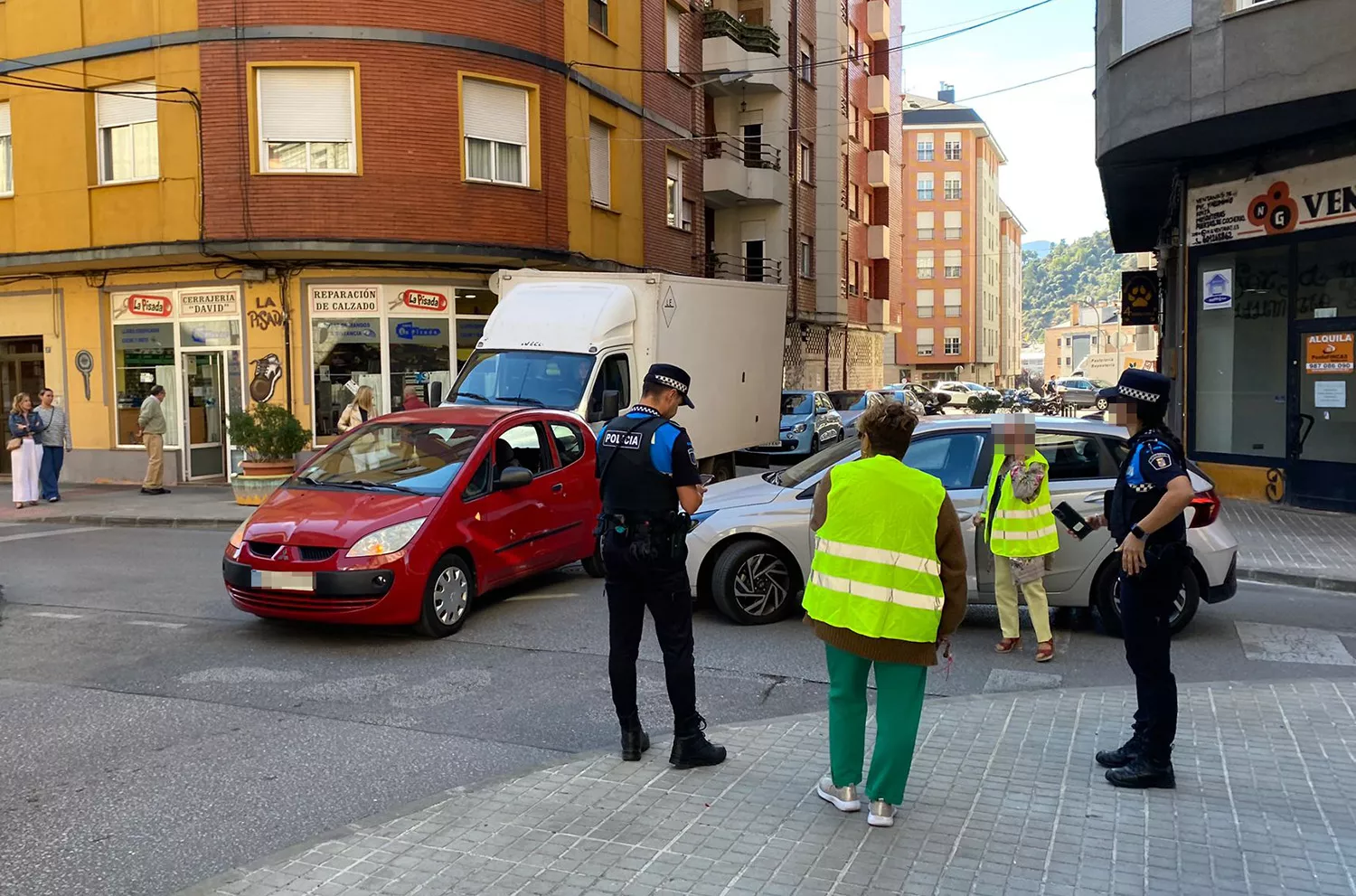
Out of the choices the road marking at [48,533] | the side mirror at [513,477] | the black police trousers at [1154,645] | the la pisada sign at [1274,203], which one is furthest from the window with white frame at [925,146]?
the black police trousers at [1154,645]

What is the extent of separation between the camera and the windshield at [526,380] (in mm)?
11891

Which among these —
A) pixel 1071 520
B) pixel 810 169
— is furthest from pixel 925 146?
pixel 1071 520

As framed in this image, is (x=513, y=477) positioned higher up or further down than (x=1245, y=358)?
further down

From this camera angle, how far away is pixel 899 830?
4.18 meters

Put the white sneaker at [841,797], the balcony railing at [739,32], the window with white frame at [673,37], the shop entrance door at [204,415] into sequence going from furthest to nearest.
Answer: the balcony railing at [739,32] < the window with white frame at [673,37] < the shop entrance door at [204,415] < the white sneaker at [841,797]

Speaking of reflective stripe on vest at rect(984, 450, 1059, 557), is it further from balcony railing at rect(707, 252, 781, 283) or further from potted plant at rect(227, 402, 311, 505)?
balcony railing at rect(707, 252, 781, 283)

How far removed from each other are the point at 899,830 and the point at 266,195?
16.2 metres

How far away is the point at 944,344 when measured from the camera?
7575 centimetres

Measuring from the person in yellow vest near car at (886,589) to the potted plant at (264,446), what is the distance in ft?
40.9

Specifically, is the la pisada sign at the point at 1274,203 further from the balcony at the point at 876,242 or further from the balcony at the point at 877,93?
the balcony at the point at 877,93

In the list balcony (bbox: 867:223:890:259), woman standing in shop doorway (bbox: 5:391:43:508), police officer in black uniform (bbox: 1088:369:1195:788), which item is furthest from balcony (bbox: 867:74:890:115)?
police officer in black uniform (bbox: 1088:369:1195:788)

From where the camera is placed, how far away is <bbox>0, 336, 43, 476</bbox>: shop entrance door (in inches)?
803

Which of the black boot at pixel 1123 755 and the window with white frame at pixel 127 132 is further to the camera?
the window with white frame at pixel 127 132

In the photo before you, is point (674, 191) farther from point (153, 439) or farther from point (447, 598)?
point (447, 598)
